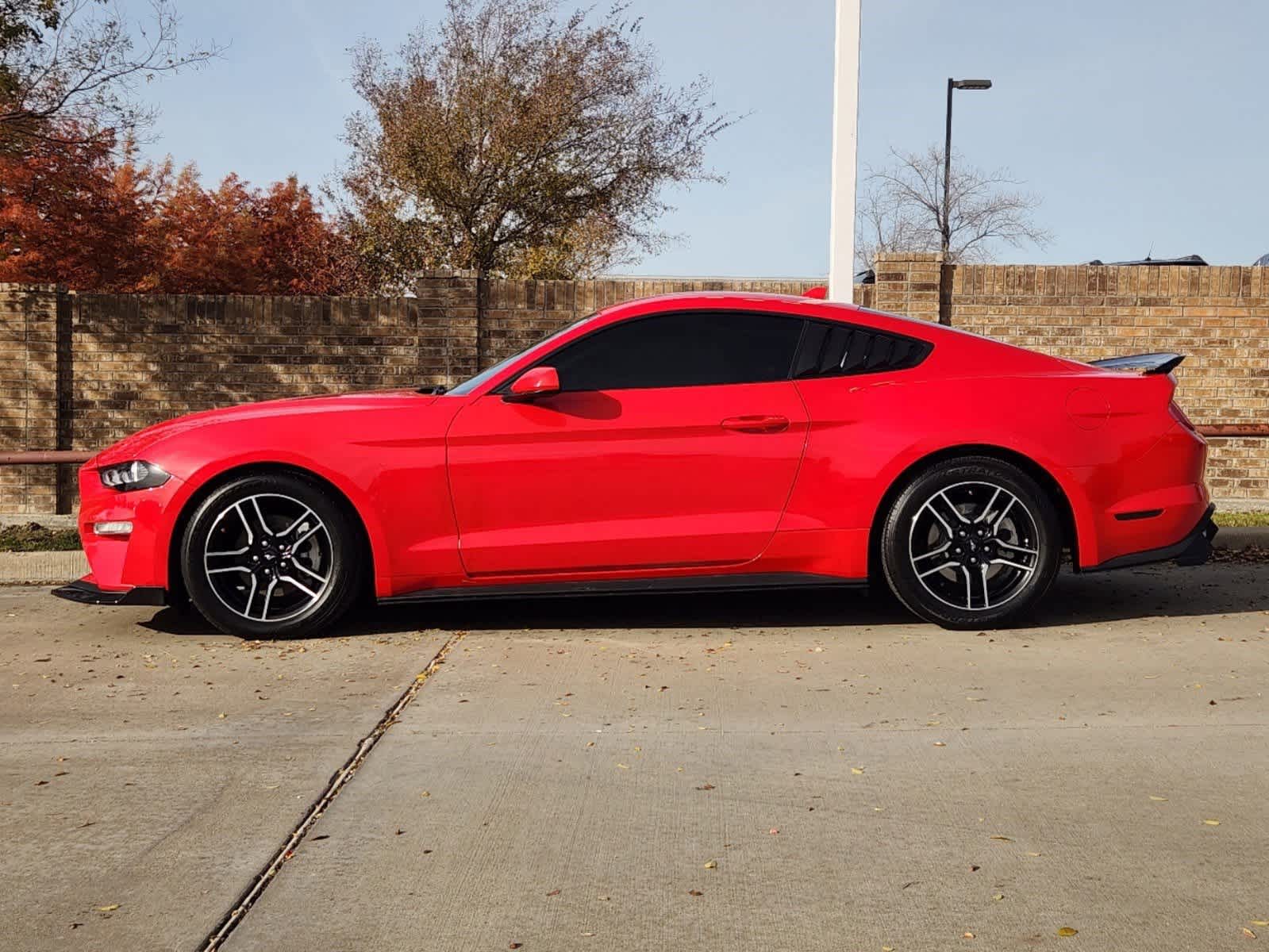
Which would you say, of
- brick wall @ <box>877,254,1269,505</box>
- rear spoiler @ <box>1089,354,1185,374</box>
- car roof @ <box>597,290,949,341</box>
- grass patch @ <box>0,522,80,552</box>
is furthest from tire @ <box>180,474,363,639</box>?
brick wall @ <box>877,254,1269,505</box>

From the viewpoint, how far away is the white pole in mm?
10477

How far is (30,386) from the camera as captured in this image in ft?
42.3

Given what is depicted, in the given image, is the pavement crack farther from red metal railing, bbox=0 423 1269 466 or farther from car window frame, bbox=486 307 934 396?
red metal railing, bbox=0 423 1269 466

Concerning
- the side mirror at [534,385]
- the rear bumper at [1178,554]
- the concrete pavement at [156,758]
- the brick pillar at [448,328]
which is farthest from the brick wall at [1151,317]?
the concrete pavement at [156,758]

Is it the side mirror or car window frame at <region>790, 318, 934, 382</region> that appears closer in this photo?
the side mirror

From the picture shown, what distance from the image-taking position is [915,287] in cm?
1262

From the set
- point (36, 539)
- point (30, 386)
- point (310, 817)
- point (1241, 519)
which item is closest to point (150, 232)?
point (30, 386)

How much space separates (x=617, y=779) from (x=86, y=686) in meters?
2.54

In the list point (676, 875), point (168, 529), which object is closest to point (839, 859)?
point (676, 875)

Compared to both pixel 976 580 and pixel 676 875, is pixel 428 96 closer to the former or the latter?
pixel 976 580

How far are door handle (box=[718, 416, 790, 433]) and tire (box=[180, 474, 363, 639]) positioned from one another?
69.9 inches

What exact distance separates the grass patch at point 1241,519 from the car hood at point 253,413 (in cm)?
602

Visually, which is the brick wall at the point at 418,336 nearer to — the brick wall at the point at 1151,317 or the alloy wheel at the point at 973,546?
the brick wall at the point at 1151,317

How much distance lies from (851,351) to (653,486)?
114cm
